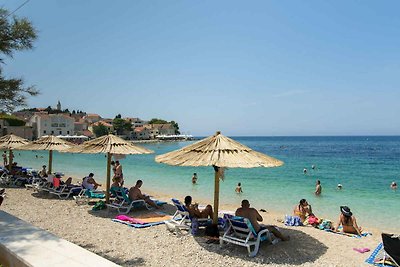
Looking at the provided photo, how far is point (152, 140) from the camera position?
365ft

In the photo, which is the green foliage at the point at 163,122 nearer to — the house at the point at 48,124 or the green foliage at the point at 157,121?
the green foliage at the point at 157,121

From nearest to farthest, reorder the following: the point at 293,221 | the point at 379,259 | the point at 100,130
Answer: the point at 379,259, the point at 293,221, the point at 100,130

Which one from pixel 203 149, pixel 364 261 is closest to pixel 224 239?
pixel 203 149

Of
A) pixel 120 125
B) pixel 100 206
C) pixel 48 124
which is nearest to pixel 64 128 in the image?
pixel 48 124

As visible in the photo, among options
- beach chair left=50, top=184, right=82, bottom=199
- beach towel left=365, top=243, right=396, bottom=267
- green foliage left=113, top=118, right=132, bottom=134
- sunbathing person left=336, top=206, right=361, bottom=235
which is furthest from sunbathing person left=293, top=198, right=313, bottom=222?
green foliage left=113, top=118, right=132, bottom=134

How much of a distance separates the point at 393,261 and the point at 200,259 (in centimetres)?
346

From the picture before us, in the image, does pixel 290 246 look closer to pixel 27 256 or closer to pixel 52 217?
pixel 27 256

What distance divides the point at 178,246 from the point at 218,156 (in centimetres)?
197

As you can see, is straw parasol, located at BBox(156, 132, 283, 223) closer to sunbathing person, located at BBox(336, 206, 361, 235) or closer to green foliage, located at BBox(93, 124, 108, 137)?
sunbathing person, located at BBox(336, 206, 361, 235)

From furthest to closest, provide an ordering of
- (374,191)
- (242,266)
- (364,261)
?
1. (374,191)
2. (364,261)
3. (242,266)

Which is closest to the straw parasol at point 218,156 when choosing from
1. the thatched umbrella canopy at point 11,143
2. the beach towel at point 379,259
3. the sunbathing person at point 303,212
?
the beach towel at point 379,259

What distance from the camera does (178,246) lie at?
653 cm

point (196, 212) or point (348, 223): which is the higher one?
point (196, 212)

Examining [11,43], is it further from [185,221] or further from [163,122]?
[163,122]
